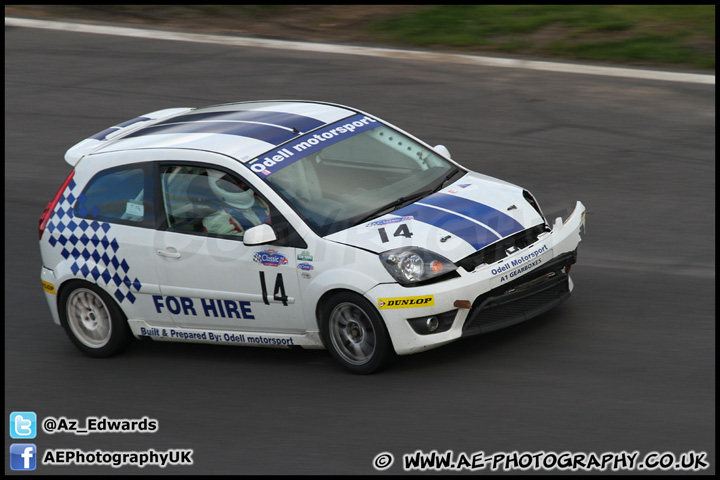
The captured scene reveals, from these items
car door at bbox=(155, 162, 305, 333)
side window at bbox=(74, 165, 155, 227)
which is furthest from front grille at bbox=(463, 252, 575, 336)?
side window at bbox=(74, 165, 155, 227)

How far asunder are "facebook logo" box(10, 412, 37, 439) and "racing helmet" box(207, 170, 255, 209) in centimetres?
194

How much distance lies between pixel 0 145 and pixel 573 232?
8.20 metres

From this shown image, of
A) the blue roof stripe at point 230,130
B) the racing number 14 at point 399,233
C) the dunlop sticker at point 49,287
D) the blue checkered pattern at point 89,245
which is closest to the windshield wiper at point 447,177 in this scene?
the racing number 14 at point 399,233

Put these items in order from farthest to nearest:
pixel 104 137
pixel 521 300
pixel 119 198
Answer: pixel 104 137 < pixel 119 198 < pixel 521 300

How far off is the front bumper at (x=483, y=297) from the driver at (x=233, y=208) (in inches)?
42.0

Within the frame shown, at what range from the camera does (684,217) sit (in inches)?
379

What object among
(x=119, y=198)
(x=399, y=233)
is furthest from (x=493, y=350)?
(x=119, y=198)

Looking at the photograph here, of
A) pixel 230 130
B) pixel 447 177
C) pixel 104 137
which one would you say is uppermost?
pixel 230 130

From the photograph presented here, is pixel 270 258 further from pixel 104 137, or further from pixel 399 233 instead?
pixel 104 137

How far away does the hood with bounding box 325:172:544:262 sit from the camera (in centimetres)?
677

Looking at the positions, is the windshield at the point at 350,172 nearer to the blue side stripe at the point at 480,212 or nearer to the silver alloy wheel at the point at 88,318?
the blue side stripe at the point at 480,212

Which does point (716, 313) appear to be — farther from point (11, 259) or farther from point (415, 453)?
point (11, 259)

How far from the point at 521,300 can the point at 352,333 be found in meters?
1.15

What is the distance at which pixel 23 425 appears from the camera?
6.80 m
